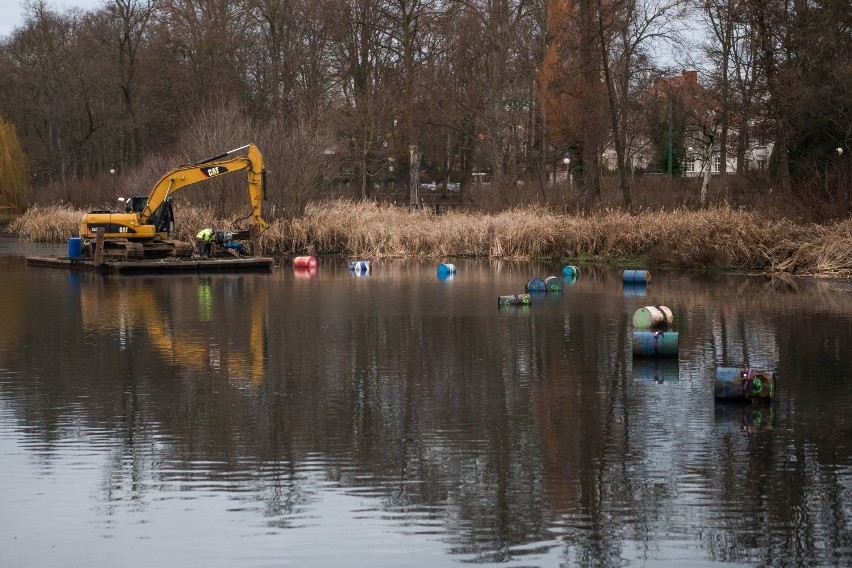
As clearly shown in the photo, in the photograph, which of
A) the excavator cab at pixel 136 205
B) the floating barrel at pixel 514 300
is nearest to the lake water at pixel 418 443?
the floating barrel at pixel 514 300

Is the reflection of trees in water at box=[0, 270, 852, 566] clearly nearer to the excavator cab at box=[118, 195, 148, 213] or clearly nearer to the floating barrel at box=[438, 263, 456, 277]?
the floating barrel at box=[438, 263, 456, 277]

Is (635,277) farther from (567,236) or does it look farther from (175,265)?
(175,265)

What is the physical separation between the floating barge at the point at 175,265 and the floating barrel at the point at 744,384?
22.6 metres

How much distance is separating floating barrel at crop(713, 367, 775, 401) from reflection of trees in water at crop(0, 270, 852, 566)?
0.71 ft

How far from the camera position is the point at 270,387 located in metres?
14.2

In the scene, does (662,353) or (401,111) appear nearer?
(662,353)

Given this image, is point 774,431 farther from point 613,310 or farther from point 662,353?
point 613,310

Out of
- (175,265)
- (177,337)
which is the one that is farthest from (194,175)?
(177,337)

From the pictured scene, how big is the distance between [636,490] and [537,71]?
155 ft

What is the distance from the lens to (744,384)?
12977mm

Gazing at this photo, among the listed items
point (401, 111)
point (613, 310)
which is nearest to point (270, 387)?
point (613, 310)

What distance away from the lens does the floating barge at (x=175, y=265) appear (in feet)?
110

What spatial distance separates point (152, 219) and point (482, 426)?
84.7 ft

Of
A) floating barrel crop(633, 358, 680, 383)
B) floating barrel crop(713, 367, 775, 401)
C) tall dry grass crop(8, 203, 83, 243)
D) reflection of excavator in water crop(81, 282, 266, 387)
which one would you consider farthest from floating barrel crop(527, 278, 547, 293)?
tall dry grass crop(8, 203, 83, 243)
